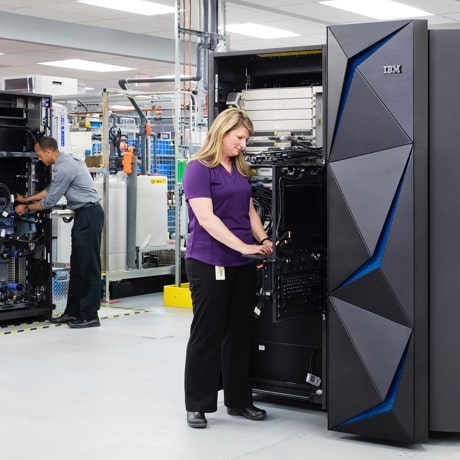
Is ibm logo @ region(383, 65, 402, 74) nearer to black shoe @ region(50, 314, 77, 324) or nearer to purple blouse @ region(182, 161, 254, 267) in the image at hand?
purple blouse @ region(182, 161, 254, 267)

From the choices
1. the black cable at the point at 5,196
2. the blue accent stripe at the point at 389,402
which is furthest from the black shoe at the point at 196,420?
the black cable at the point at 5,196

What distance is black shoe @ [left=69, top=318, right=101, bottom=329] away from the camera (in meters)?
8.38

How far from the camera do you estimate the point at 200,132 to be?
9.53 meters

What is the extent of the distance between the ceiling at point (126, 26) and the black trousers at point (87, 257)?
2.99m

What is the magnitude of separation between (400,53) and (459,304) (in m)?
1.30

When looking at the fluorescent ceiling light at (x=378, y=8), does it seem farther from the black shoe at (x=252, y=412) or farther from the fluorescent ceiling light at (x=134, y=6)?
the black shoe at (x=252, y=412)

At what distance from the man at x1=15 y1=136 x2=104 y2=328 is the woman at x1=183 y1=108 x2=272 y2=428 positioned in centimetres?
355

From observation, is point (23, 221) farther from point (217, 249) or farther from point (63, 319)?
point (217, 249)

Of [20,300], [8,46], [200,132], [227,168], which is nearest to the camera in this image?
[227,168]

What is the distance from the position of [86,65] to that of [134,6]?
17.0ft

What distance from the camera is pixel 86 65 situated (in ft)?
56.2

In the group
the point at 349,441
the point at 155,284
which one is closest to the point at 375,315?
the point at 349,441

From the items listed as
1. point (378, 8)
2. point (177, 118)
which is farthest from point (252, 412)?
point (378, 8)

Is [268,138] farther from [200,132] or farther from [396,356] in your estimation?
[200,132]
